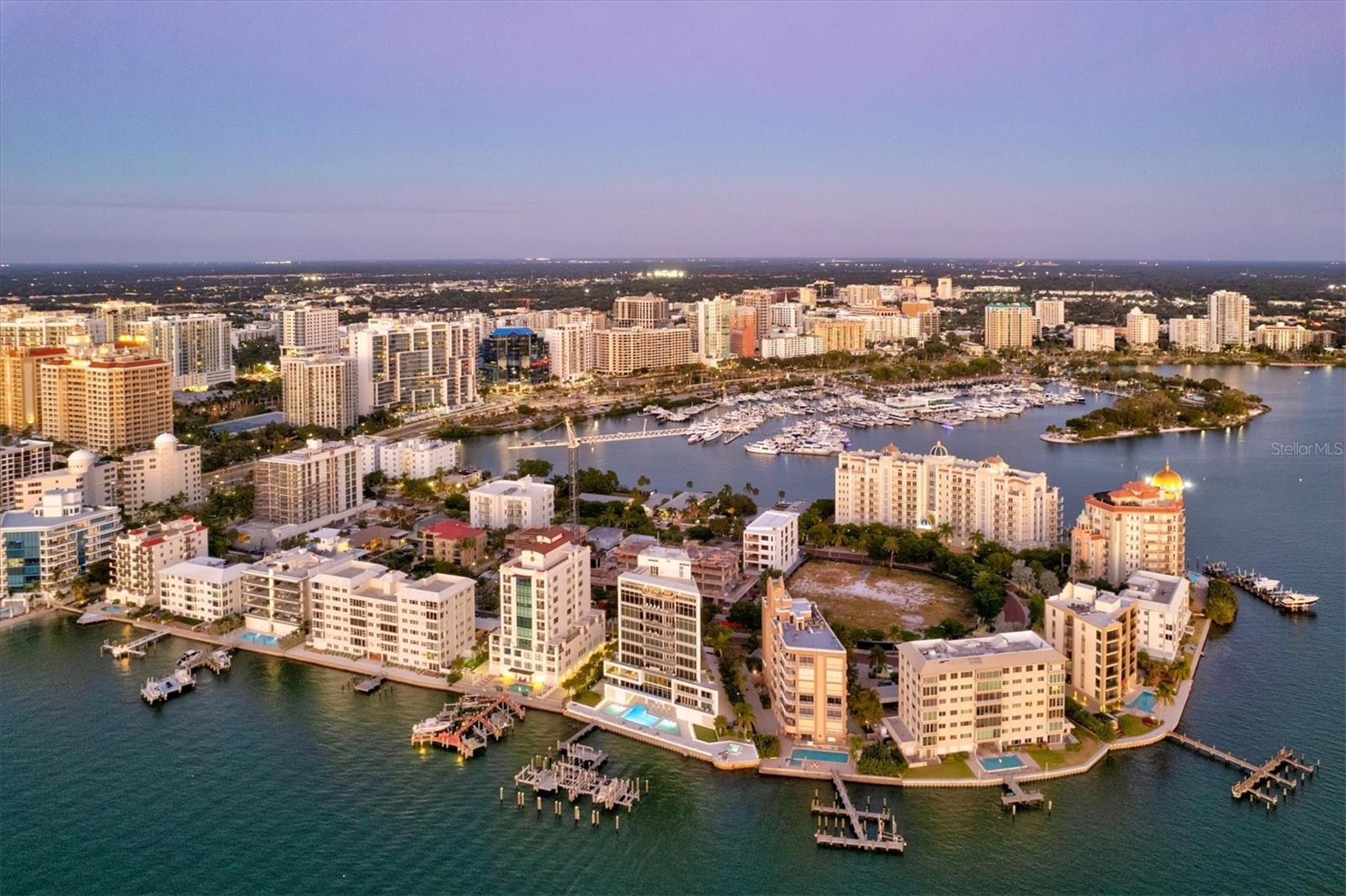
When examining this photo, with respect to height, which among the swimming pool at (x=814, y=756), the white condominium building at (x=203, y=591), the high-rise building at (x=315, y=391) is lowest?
the swimming pool at (x=814, y=756)

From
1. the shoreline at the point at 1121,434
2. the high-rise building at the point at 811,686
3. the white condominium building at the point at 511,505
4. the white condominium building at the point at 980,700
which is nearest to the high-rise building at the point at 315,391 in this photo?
the white condominium building at the point at 511,505

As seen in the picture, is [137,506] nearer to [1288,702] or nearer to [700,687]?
[700,687]

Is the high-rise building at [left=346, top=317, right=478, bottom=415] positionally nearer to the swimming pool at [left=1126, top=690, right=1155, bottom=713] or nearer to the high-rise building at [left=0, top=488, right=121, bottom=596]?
the high-rise building at [left=0, top=488, right=121, bottom=596]

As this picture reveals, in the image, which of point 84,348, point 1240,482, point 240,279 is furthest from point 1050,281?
point 84,348

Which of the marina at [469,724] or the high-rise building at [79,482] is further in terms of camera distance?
the high-rise building at [79,482]

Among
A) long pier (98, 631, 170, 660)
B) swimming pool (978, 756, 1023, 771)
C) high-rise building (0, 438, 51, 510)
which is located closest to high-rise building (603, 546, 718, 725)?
swimming pool (978, 756, 1023, 771)

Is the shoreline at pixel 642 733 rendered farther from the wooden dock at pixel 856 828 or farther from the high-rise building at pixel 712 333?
the high-rise building at pixel 712 333
